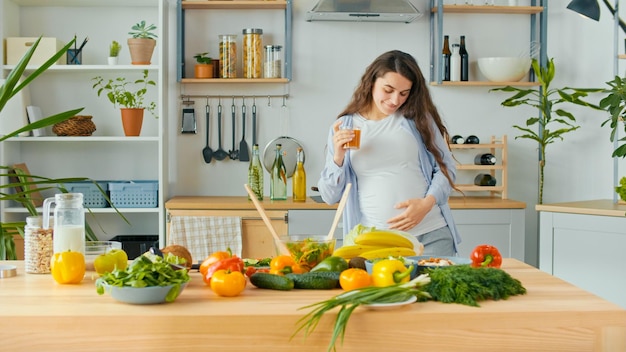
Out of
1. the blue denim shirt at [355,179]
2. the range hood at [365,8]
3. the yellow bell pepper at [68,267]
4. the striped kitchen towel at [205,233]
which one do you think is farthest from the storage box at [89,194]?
the yellow bell pepper at [68,267]

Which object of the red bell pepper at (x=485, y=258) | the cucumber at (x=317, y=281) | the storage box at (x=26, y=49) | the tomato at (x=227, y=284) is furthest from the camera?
the storage box at (x=26, y=49)

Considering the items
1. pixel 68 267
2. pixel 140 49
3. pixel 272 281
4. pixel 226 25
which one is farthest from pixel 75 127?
pixel 272 281

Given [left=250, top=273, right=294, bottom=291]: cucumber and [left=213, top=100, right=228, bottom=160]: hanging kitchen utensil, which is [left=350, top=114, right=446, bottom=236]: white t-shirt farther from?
[left=213, top=100, right=228, bottom=160]: hanging kitchen utensil

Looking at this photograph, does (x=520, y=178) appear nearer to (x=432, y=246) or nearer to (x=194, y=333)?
(x=432, y=246)

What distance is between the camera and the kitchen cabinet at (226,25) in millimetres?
4594

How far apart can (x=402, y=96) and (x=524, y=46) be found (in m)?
2.30

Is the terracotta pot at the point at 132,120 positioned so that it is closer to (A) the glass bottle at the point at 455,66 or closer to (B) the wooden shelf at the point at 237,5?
(B) the wooden shelf at the point at 237,5

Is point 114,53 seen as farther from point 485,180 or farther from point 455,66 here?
point 485,180

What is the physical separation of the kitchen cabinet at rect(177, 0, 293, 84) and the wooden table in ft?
9.61

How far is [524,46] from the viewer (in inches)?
192

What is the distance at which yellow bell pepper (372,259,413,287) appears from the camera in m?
1.90

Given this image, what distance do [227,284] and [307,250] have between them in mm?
359

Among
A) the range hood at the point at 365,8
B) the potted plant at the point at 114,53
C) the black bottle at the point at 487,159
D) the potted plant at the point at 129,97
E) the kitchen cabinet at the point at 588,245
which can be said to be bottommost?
the kitchen cabinet at the point at 588,245

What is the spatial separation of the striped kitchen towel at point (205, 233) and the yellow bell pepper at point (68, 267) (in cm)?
224
